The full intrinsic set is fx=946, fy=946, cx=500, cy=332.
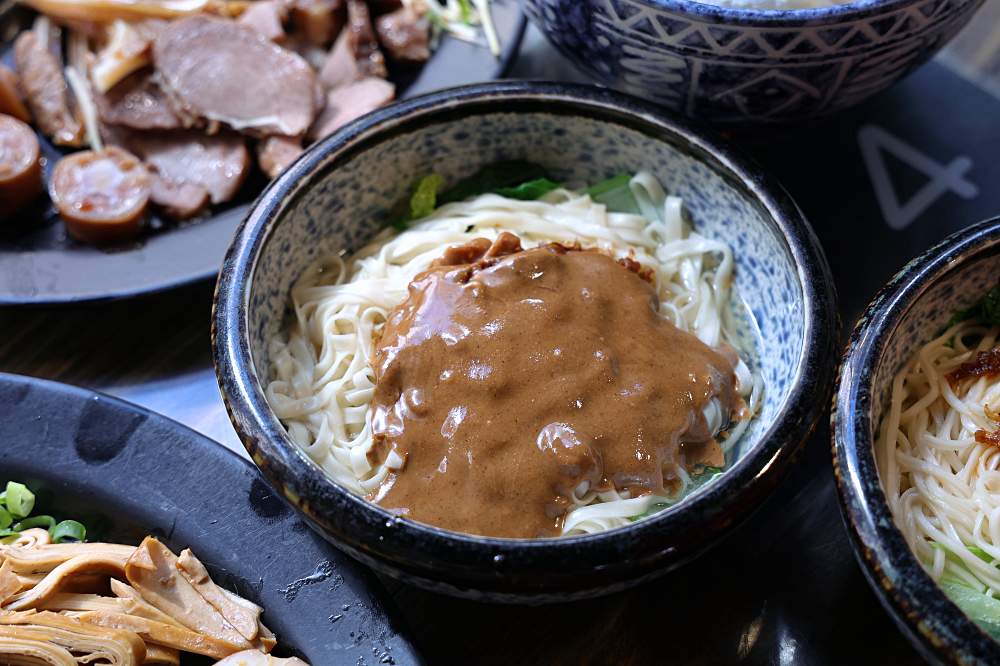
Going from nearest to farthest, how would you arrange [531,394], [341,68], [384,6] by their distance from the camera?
[531,394], [341,68], [384,6]

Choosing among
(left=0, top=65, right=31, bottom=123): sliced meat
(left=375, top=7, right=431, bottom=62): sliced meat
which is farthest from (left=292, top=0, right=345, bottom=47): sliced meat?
(left=0, top=65, right=31, bottom=123): sliced meat

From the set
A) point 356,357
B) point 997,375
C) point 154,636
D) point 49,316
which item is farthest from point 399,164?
point 997,375

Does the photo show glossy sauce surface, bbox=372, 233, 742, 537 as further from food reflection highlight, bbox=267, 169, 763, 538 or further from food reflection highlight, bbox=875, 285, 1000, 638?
food reflection highlight, bbox=875, 285, 1000, 638

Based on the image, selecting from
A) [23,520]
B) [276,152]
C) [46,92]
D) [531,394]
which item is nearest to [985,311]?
[531,394]

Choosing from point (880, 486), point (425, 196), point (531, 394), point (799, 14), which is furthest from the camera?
point (425, 196)

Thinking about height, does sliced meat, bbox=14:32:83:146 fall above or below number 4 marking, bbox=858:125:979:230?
below

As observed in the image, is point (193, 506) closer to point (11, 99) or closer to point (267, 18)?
point (11, 99)

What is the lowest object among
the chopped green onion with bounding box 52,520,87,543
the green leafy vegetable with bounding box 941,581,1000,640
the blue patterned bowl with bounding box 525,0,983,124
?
the chopped green onion with bounding box 52,520,87,543
